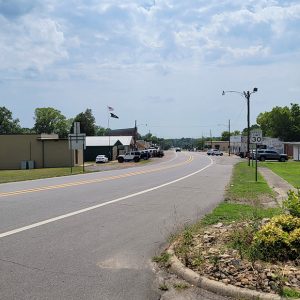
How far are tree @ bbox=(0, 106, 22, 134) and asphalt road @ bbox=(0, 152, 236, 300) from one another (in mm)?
119446

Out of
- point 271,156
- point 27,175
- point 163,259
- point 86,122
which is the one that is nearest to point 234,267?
point 163,259

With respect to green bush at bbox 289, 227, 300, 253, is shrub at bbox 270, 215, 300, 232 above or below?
above

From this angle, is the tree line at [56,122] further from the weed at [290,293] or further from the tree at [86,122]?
the weed at [290,293]

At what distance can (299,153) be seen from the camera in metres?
73.8

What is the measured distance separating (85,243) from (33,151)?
5621cm

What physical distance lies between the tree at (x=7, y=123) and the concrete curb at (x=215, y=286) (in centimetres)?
13014

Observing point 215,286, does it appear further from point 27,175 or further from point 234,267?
point 27,175

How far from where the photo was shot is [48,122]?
146125 millimetres

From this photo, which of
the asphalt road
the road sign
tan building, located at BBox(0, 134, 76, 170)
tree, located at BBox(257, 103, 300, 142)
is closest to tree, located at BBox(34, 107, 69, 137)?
tree, located at BBox(257, 103, 300, 142)

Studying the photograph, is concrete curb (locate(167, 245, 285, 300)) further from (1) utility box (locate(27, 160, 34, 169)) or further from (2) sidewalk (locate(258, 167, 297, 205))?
(1) utility box (locate(27, 160, 34, 169))

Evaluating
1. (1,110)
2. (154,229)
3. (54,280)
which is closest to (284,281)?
(54,280)

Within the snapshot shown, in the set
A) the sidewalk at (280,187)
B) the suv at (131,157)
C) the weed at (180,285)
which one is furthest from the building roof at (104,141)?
the weed at (180,285)

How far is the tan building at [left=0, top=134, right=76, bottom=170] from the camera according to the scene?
6306 centimetres

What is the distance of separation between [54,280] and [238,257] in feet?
9.06
